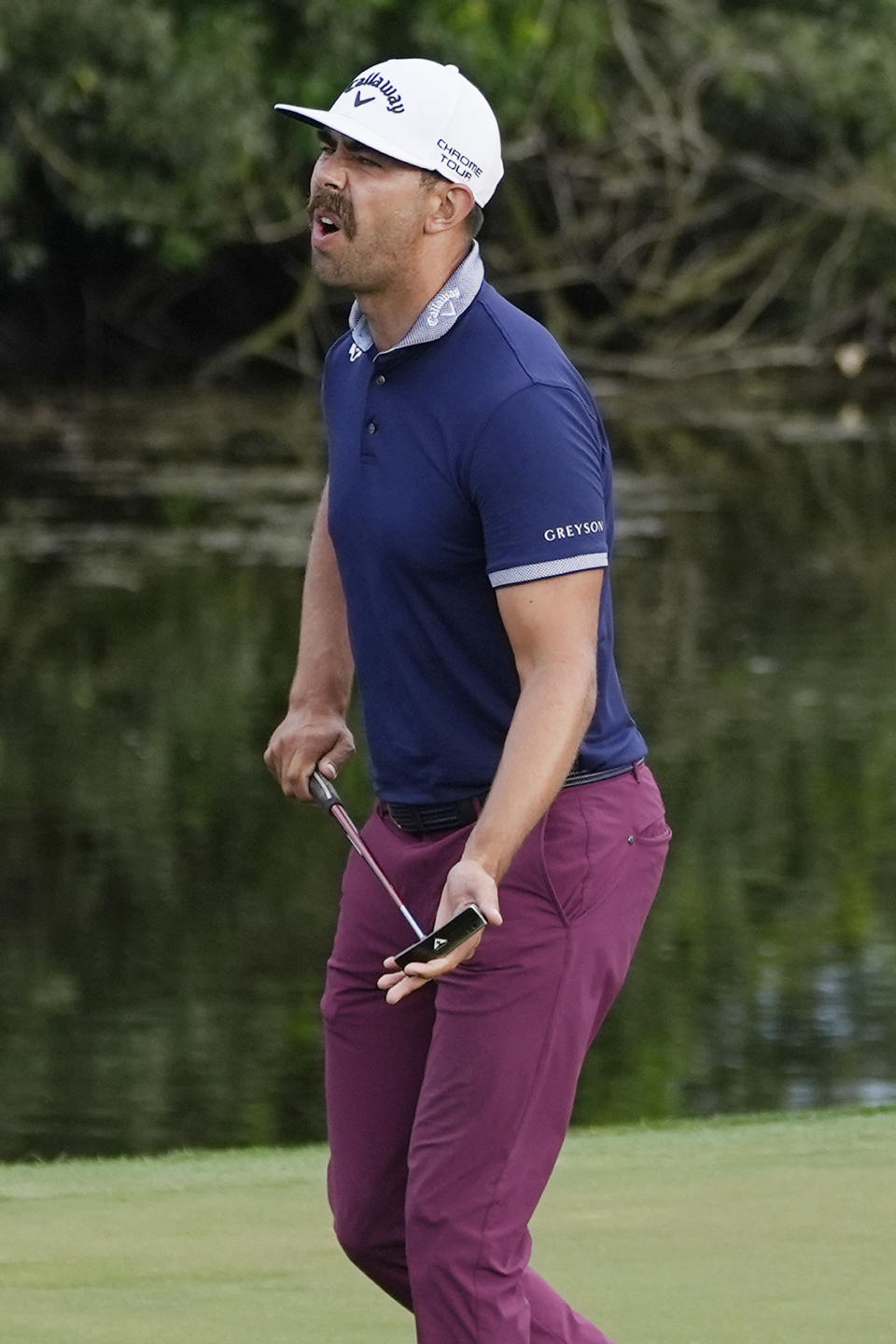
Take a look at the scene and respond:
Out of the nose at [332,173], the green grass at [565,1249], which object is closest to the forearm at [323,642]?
the nose at [332,173]

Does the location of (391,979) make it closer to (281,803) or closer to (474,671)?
(474,671)

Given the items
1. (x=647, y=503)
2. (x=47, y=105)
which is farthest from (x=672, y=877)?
(x=47, y=105)

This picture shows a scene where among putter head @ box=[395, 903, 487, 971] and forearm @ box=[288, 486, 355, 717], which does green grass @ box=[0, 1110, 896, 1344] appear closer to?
forearm @ box=[288, 486, 355, 717]

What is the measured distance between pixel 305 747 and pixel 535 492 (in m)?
0.65

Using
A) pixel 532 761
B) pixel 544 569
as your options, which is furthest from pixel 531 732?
pixel 544 569

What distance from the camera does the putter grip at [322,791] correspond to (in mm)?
3416

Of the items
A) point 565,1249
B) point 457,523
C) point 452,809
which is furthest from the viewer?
point 565,1249

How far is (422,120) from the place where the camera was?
3.12 m

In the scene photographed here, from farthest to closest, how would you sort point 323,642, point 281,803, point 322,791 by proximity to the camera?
point 281,803, point 323,642, point 322,791

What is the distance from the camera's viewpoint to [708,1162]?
5.12m

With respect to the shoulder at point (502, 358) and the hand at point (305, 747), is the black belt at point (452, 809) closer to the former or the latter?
the hand at point (305, 747)

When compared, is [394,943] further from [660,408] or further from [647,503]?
[660,408]

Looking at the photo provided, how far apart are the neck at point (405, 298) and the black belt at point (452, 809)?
0.53m

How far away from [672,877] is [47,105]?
14.0 metres
